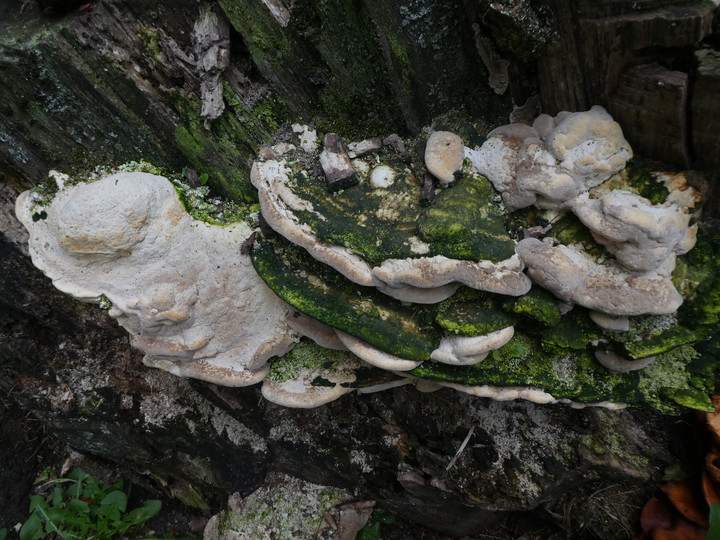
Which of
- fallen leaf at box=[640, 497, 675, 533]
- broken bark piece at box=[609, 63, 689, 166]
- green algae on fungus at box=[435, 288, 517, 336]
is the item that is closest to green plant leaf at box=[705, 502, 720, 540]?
fallen leaf at box=[640, 497, 675, 533]

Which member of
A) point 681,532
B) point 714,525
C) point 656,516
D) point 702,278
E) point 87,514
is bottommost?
point 656,516

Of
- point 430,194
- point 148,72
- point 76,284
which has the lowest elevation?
point 430,194

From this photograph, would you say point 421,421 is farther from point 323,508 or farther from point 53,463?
point 53,463

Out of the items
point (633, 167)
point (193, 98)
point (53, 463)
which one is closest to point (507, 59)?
point (633, 167)

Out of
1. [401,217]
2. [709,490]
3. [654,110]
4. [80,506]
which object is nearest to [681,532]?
[709,490]

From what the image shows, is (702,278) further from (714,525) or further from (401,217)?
(714,525)

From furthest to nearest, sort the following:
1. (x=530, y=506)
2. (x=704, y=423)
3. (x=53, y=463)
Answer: (x=53, y=463) < (x=530, y=506) < (x=704, y=423)

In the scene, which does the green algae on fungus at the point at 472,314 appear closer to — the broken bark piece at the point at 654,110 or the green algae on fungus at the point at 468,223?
the green algae on fungus at the point at 468,223

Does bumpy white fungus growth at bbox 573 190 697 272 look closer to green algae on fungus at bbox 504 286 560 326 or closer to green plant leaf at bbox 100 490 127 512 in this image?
green algae on fungus at bbox 504 286 560 326
